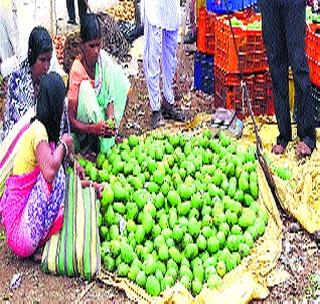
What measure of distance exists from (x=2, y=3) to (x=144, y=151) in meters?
1.94

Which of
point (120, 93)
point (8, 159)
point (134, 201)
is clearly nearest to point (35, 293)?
point (134, 201)

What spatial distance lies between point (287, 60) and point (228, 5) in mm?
1606

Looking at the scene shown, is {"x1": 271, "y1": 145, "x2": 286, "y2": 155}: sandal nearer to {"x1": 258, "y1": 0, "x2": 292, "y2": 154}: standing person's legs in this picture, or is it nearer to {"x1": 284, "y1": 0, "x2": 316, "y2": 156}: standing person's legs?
{"x1": 258, "y1": 0, "x2": 292, "y2": 154}: standing person's legs

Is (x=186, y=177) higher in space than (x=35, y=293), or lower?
higher

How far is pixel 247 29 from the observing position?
717 centimetres

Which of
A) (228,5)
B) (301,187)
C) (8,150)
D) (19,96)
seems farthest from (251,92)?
(8,150)

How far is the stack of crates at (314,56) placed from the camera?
6.67 metres

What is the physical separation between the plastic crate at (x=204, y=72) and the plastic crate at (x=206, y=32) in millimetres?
80

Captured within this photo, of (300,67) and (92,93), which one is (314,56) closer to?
(300,67)

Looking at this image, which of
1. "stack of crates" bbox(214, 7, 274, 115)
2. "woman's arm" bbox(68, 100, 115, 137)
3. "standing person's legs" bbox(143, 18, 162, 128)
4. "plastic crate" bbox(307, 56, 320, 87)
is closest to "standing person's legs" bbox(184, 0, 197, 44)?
"stack of crates" bbox(214, 7, 274, 115)

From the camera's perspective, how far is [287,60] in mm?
6508

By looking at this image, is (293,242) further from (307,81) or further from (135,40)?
(135,40)

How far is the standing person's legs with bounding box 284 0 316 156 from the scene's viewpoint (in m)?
6.25

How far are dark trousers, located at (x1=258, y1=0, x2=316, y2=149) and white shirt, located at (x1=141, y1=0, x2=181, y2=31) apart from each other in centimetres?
91
